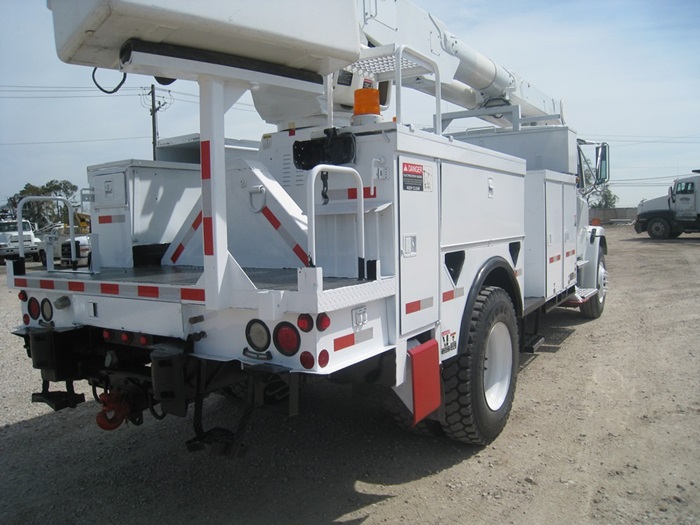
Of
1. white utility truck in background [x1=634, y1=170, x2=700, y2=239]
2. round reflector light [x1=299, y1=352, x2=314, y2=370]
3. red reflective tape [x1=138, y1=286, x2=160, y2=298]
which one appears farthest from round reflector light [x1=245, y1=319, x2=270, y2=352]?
white utility truck in background [x1=634, y1=170, x2=700, y2=239]

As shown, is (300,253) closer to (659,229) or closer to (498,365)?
(498,365)

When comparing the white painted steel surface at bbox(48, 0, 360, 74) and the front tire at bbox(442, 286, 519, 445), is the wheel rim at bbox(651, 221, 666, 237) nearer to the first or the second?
the front tire at bbox(442, 286, 519, 445)

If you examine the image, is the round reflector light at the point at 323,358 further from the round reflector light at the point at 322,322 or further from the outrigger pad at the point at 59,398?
the outrigger pad at the point at 59,398

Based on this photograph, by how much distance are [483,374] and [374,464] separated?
99cm

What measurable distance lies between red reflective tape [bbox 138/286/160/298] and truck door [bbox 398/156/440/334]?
1.33 metres

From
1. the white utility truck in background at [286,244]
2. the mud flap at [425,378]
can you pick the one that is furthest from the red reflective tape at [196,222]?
the mud flap at [425,378]

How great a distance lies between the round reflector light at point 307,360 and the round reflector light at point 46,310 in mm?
1999

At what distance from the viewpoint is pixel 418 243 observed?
344 centimetres

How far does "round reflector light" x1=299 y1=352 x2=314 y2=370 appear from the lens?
9.02ft

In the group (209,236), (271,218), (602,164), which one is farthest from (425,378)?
(602,164)

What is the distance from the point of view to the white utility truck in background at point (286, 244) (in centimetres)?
274

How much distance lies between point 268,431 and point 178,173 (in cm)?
222

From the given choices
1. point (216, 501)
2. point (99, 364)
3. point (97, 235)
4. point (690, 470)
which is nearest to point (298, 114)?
point (97, 235)

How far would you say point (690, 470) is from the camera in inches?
150
